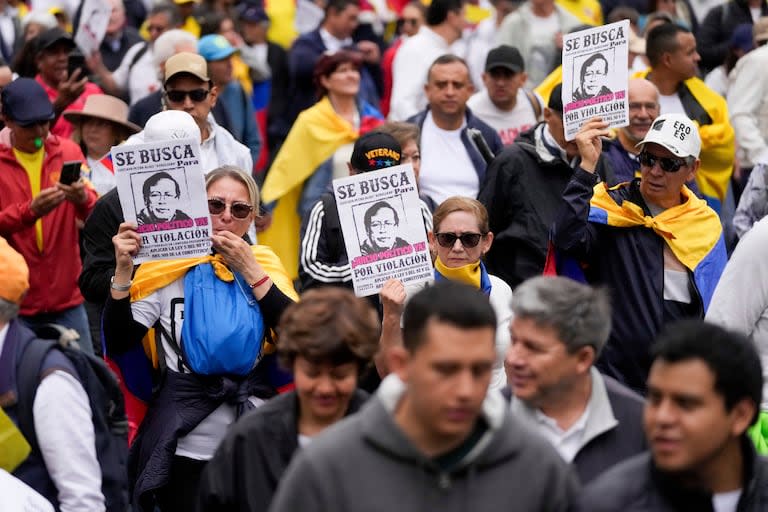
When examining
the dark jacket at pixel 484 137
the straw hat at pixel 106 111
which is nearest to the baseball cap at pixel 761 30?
the dark jacket at pixel 484 137

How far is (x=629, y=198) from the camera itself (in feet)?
26.2

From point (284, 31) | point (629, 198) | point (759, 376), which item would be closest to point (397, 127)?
point (629, 198)

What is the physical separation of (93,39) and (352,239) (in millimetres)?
5676

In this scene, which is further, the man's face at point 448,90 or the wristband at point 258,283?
the man's face at point 448,90

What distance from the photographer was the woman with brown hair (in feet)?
17.7

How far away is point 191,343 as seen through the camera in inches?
277

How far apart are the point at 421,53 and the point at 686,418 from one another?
30.0 ft

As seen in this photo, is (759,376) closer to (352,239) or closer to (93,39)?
(352,239)

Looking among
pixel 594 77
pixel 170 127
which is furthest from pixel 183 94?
pixel 594 77

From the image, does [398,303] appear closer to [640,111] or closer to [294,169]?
[640,111]

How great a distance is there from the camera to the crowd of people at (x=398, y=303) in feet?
15.1

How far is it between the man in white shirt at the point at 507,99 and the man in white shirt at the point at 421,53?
1469 mm

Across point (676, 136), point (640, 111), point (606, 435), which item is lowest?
point (606, 435)

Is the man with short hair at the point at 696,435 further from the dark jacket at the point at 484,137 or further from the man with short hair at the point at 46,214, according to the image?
the dark jacket at the point at 484,137
